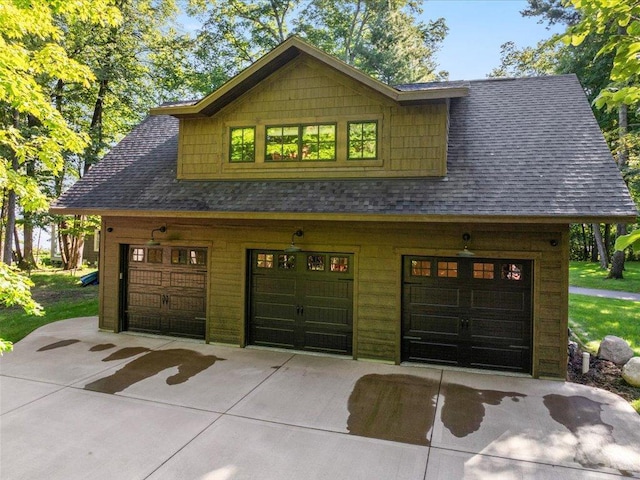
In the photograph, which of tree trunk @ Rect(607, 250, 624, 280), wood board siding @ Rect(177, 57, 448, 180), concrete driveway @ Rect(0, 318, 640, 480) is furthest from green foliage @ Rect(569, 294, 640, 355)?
tree trunk @ Rect(607, 250, 624, 280)

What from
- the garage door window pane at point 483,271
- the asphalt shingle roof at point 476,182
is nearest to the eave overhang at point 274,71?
the asphalt shingle roof at point 476,182

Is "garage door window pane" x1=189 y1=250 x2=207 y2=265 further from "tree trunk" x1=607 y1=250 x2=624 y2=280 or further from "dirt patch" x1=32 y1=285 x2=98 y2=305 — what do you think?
"tree trunk" x1=607 y1=250 x2=624 y2=280

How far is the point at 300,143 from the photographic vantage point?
831 cm

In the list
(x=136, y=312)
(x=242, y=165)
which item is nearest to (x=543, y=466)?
(x=242, y=165)

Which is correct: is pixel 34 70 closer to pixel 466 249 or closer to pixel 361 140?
pixel 361 140

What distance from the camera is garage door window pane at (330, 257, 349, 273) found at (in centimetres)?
775

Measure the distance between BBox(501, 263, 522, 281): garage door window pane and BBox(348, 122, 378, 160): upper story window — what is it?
10.7ft

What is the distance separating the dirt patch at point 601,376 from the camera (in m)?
6.25

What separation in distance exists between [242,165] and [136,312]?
433cm

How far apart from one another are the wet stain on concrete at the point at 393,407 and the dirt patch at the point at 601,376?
8.77 ft

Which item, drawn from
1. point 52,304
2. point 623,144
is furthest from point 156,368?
point 623,144

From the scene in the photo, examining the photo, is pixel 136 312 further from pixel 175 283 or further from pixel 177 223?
pixel 177 223

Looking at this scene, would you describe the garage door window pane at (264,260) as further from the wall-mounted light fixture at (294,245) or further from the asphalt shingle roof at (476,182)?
the asphalt shingle roof at (476,182)

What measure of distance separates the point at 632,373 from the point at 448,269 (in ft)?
11.0
